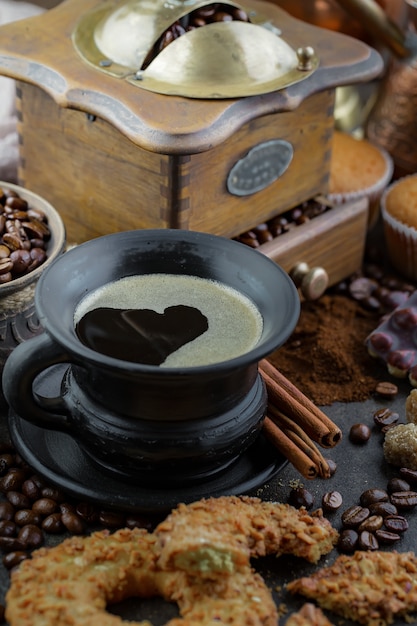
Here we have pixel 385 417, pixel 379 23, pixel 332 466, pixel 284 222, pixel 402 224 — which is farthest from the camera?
pixel 379 23

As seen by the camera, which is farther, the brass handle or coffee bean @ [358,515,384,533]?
the brass handle

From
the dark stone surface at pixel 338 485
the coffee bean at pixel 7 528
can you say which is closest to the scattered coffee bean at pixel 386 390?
the dark stone surface at pixel 338 485

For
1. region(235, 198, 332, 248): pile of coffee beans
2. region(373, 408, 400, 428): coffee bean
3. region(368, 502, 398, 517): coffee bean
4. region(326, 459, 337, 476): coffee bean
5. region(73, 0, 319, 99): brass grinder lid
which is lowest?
region(373, 408, 400, 428): coffee bean

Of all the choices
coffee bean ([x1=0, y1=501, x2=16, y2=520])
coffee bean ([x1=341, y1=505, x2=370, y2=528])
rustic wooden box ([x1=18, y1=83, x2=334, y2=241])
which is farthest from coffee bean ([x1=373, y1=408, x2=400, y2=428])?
coffee bean ([x1=0, y1=501, x2=16, y2=520])

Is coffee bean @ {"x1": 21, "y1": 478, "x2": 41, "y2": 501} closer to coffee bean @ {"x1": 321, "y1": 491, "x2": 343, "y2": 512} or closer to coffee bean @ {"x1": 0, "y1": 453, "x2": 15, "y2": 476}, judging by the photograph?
coffee bean @ {"x1": 0, "y1": 453, "x2": 15, "y2": 476}

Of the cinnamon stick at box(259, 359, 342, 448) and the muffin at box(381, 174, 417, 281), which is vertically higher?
the cinnamon stick at box(259, 359, 342, 448)

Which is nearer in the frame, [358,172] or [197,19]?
[197,19]

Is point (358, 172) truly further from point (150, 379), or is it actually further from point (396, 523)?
point (150, 379)

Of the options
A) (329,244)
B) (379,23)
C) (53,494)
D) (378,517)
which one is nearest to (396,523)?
(378,517)
